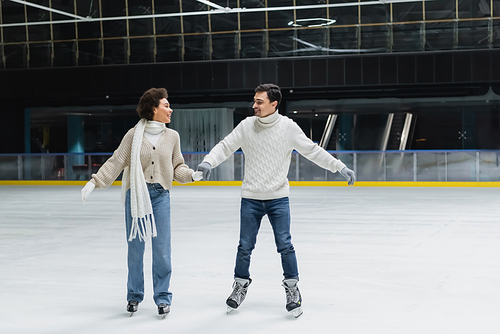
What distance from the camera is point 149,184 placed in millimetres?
4844

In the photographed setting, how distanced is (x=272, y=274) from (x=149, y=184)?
2191mm

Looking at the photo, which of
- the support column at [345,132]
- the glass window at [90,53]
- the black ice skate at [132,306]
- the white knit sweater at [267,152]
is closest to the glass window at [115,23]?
the glass window at [90,53]

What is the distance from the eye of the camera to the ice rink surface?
4.71 metres

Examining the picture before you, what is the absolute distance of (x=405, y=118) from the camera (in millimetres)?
24484

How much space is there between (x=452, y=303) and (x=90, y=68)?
21.9 m

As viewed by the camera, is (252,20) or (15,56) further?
(15,56)

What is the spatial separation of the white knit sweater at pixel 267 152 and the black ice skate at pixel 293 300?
67 cm

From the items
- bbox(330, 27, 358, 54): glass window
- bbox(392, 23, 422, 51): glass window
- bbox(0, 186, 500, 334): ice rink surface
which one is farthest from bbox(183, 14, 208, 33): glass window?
bbox(0, 186, 500, 334): ice rink surface

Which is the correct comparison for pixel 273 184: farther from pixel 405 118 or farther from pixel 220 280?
pixel 405 118

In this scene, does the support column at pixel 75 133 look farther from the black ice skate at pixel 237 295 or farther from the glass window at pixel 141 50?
the black ice skate at pixel 237 295

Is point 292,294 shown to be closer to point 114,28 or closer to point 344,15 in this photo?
point 344,15

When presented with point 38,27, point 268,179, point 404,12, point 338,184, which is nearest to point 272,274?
point 268,179

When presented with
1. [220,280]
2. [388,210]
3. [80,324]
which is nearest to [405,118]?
[388,210]

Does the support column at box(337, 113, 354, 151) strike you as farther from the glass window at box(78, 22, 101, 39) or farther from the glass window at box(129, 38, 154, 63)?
the glass window at box(78, 22, 101, 39)
